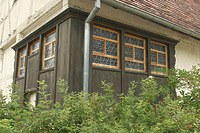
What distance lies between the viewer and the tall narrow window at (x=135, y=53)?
5.52 m

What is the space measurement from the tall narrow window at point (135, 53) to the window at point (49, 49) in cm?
193

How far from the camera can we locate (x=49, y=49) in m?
5.52

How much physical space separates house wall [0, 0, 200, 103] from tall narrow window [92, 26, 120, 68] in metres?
0.39

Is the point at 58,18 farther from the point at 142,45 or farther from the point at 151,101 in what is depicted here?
the point at 151,101

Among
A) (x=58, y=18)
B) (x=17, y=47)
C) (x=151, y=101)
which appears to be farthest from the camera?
(x=17, y=47)

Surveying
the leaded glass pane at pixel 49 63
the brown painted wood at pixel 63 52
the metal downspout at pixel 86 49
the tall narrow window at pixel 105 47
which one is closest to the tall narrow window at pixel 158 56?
the tall narrow window at pixel 105 47

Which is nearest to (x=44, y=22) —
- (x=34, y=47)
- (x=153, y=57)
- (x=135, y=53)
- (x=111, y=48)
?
(x=34, y=47)

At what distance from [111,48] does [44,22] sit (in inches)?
83.1

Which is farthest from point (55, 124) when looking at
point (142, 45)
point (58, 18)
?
point (142, 45)

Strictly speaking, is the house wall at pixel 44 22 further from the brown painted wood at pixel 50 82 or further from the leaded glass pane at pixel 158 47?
the brown painted wood at pixel 50 82

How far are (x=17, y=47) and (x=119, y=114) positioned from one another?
555cm

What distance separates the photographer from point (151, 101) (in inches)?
141

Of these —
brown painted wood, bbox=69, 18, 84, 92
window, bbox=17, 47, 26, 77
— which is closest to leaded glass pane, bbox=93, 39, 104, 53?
brown painted wood, bbox=69, 18, 84, 92

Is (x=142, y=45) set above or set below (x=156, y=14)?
below
